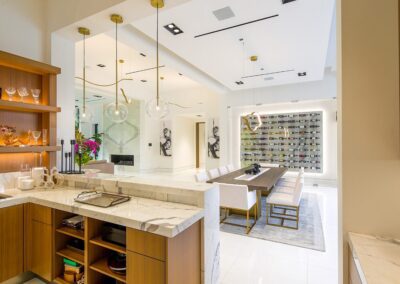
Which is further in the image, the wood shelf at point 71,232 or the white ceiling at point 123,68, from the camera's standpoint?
the white ceiling at point 123,68

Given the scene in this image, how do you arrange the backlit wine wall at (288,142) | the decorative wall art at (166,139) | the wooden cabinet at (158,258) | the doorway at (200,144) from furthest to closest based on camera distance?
1. the doorway at (200,144)
2. the decorative wall art at (166,139)
3. the backlit wine wall at (288,142)
4. the wooden cabinet at (158,258)

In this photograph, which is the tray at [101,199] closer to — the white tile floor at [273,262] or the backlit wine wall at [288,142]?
the white tile floor at [273,262]

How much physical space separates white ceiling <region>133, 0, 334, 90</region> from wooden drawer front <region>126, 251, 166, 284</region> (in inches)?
121

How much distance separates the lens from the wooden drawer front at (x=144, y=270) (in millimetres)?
1385

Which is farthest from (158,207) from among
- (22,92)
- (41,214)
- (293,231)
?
(293,231)

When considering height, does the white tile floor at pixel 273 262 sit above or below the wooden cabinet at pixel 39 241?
below

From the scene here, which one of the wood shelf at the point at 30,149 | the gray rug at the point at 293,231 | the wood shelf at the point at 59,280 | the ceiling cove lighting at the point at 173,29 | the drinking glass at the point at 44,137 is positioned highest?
the ceiling cove lighting at the point at 173,29

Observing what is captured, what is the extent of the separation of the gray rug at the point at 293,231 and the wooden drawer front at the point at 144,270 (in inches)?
85.5

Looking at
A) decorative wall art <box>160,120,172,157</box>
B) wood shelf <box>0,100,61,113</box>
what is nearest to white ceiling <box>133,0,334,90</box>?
wood shelf <box>0,100,61,113</box>

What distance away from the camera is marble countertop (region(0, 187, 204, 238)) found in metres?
1.39

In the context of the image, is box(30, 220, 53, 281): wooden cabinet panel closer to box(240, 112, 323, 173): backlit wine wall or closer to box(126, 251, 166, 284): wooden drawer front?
box(126, 251, 166, 284): wooden drawer front

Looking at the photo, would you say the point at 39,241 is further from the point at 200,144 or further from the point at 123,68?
the point at 200,144

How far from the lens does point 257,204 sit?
388 cm

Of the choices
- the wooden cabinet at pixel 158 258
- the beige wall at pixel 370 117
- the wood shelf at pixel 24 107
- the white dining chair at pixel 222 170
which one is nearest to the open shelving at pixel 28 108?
the wood shelf at pixel 24 107
